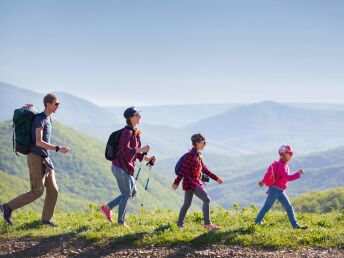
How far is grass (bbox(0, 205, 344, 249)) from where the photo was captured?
33.6ft

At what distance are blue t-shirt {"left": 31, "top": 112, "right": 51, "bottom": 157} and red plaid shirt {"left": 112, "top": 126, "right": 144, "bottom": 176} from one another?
79.9 inches

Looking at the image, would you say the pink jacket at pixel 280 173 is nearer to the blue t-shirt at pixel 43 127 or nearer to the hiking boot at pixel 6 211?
the blue t-shirt at pixel 43 127

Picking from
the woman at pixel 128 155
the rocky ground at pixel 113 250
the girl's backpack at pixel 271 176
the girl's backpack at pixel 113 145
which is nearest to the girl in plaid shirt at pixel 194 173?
the woman at pixel 128 155

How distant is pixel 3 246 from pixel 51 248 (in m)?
1.42

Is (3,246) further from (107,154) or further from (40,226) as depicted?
(107,154)

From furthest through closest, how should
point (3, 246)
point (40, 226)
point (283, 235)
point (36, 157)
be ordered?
1. point (40, 226)
2. point (36, 157)
3. point (3, 246)
4. point (283, 235)

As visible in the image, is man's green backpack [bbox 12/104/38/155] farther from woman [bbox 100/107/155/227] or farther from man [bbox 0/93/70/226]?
woman [bbox 100/107/155/227]

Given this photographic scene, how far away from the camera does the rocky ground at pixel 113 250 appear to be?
9539 millimetres

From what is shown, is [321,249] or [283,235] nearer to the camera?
[321,249]

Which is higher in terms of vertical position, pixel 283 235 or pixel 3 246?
pixel 283 235

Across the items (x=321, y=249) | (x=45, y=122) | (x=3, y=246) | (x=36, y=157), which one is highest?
(x=45, y=122)

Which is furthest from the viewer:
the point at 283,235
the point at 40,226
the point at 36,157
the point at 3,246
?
the point at 40,226

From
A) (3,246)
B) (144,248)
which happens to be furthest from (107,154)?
(3,246)

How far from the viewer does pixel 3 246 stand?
442 inches
